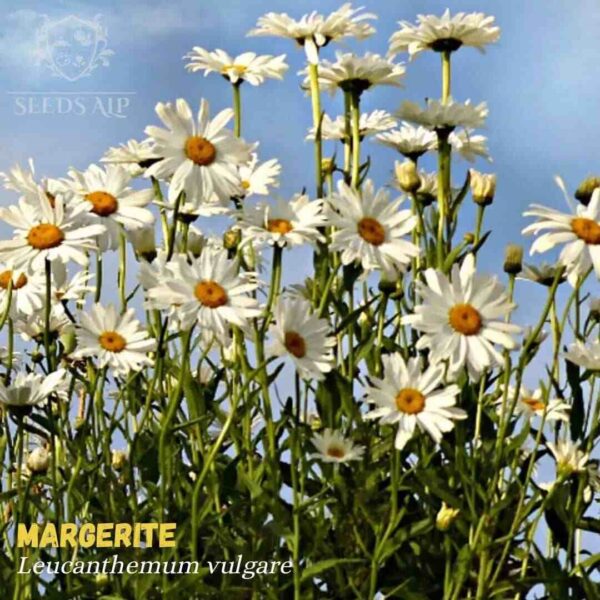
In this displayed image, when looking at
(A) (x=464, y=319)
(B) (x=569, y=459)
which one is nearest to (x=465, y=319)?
(A) (x=464, y=319)

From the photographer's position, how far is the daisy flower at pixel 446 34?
2416 mm

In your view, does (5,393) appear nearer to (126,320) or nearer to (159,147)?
(126,320)

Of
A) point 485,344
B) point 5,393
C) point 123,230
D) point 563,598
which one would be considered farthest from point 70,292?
point 563,598

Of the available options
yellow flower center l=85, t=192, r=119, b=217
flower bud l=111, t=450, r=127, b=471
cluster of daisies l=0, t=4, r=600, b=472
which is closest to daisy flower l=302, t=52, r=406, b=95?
cluster of daisies l=0, t=4, r=600, b=472

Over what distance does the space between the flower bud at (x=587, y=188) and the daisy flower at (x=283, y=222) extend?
21.8 inches

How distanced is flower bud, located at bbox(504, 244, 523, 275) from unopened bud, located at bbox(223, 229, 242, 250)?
0.51 metres

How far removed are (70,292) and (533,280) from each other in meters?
0.95

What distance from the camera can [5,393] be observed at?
84.2 inches

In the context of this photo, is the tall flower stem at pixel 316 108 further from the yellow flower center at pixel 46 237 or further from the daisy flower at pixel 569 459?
the daisy flower at pixel 569 459

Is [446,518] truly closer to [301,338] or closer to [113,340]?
[301,338]

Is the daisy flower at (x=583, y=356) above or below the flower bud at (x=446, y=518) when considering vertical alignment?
above

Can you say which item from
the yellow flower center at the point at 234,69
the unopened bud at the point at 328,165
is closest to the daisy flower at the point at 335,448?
the unopened bud at the point at 328,165

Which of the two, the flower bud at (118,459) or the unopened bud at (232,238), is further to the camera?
the flower bud at (118,459)

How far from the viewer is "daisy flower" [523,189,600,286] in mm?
2053
